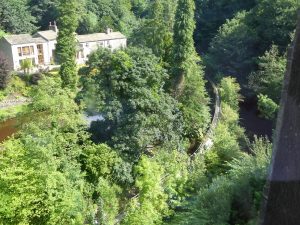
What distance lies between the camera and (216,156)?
1415 centimetres

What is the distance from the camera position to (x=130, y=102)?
532 inches

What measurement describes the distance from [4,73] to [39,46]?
7.79m

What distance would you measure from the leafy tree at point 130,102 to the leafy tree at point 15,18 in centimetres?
2602

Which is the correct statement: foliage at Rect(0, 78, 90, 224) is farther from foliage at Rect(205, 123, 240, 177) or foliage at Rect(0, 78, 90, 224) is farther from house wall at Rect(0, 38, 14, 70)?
house wall at Rect(0, 38, 14, 70)

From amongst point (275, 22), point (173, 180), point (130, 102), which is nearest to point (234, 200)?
point (173, 180)

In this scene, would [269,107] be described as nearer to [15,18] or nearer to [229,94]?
[229,94]

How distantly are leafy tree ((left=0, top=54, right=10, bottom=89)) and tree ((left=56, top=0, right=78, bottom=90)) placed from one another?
4.38m

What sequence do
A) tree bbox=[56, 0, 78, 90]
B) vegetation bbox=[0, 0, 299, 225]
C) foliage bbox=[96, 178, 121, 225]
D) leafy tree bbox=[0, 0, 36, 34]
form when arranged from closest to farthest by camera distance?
vegetation bbox=[0, 0, 299, 225] < foliage bbox=[96, 178, 121, 225] < tree bbox=[56, 0, 78, 90] < leafy tree bbox=[0, 0, 36, 34]

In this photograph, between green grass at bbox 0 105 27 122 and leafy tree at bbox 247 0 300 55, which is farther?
green grass at bbox 0 105 27 122

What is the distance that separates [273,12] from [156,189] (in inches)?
687

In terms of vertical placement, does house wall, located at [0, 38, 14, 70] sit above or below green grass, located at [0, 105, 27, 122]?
above

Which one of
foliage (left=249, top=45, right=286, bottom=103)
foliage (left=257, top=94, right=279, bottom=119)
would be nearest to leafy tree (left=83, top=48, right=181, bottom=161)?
foliage (left=257, top=94, right=279, bottom=119)

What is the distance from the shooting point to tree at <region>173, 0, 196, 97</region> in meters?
18.3

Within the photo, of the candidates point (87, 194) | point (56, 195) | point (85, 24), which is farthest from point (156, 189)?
point (85, 24)
